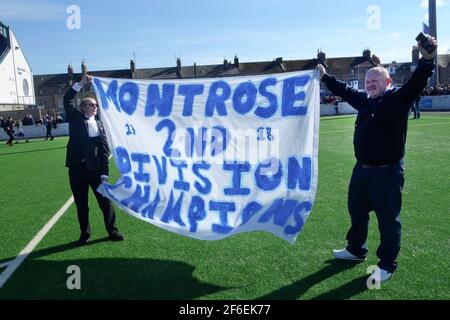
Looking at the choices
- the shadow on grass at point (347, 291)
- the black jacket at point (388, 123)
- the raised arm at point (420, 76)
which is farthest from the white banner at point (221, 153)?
the raised arm at point (420, 76)

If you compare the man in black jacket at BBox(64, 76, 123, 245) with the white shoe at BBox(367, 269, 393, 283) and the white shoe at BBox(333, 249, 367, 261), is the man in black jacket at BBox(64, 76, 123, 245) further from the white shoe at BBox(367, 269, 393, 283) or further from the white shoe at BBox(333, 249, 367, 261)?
the white shoe at BBox(367, 269, 393, 283)

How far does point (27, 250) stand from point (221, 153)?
311 cm

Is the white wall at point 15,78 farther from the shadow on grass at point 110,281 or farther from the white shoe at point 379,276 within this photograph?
the white shoe at point 379,276

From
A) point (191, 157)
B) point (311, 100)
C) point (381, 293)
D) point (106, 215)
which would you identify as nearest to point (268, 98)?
point (311, 100)

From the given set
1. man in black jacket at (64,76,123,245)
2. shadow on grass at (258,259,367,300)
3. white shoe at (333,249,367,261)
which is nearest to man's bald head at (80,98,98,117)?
man in black jacket at (64,76,123,245)

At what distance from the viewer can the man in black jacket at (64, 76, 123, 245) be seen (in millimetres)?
5887

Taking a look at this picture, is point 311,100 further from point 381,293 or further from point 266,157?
point 381,293

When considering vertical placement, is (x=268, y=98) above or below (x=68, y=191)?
above

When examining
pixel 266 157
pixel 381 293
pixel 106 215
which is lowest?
pixel 381 293

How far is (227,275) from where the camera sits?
4695mm

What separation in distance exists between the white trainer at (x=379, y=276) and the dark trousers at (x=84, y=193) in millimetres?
3621

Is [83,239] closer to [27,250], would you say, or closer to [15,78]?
[27,250]

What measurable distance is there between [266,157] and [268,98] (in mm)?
689

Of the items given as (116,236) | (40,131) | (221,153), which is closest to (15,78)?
(40,131)
